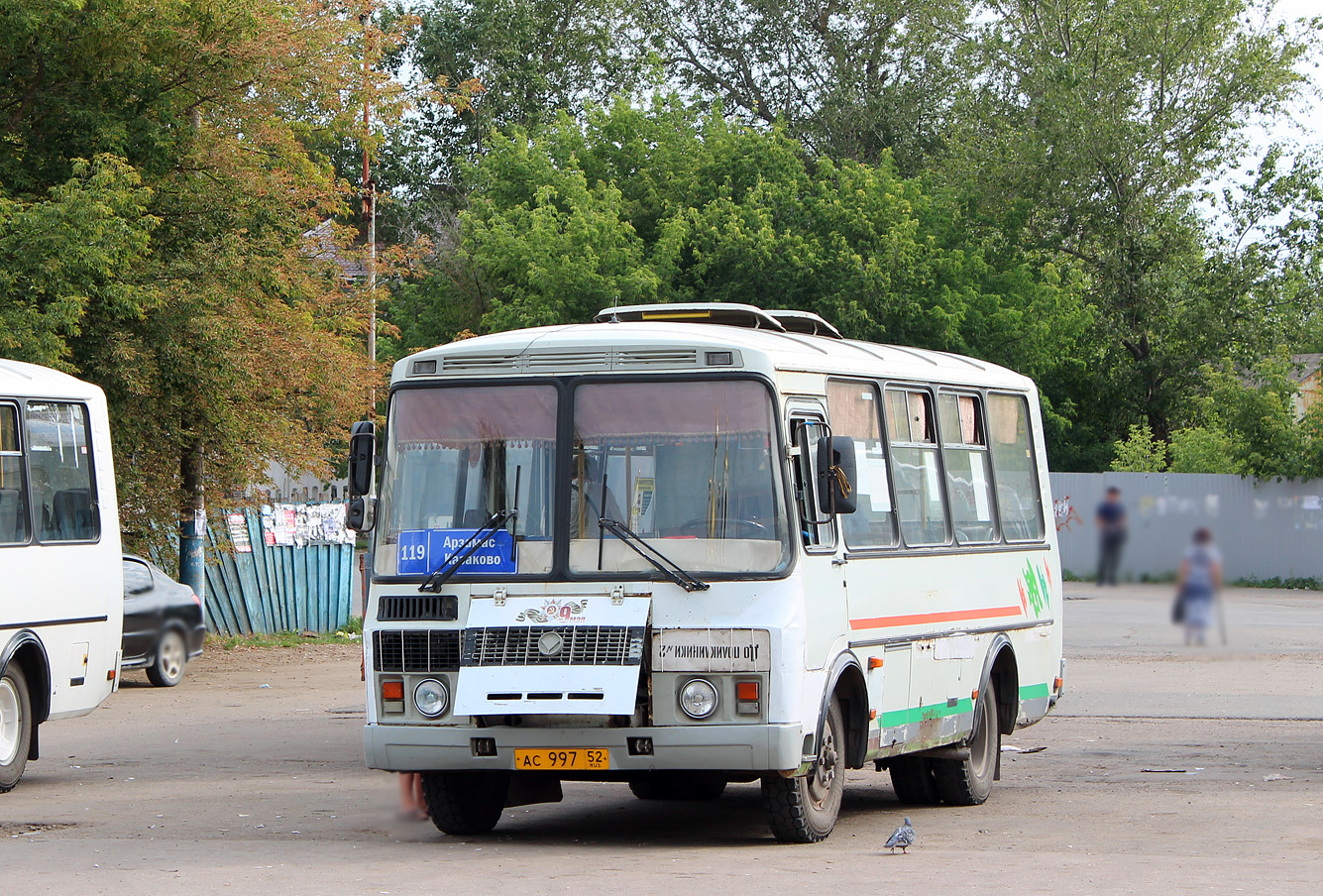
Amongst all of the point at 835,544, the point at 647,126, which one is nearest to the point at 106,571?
the point at 835,544

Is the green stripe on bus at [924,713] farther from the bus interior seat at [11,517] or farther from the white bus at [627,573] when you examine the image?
the bus interior seat at [11,517]

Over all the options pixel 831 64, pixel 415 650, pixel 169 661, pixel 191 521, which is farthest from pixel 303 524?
pixel 831 64

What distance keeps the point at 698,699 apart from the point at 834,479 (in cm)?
142

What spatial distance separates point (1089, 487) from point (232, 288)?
62.0ft

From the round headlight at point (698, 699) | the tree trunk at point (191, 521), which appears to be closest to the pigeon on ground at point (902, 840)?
the round headlight at point (698, 699)

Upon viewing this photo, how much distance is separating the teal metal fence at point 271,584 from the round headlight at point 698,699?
59.7 ft

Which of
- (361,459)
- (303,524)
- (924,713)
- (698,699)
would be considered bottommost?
(924,713)

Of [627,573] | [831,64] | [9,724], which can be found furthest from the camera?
[831,64]

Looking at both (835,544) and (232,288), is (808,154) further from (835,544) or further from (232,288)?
(835,544)

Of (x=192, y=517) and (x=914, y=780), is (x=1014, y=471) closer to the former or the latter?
(x=914, y=780)

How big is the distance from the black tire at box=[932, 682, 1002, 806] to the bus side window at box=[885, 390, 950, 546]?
140 cm

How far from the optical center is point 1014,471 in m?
13.4

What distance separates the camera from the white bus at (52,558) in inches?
521

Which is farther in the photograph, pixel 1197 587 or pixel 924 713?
pixel 924 713
